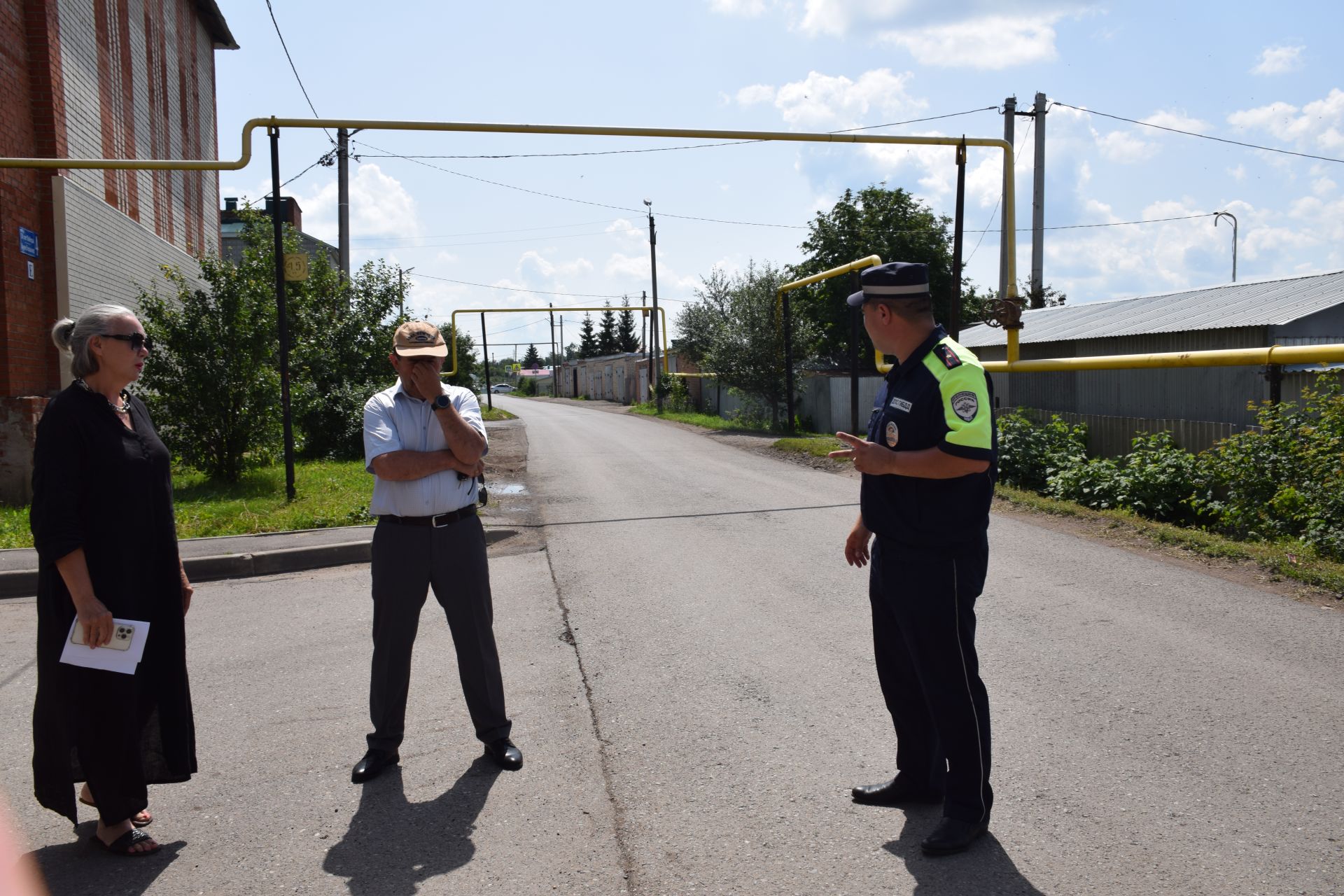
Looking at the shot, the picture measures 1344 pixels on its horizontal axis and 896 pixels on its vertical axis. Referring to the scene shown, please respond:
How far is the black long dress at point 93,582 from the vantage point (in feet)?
11.0

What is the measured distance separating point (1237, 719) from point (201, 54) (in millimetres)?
25602

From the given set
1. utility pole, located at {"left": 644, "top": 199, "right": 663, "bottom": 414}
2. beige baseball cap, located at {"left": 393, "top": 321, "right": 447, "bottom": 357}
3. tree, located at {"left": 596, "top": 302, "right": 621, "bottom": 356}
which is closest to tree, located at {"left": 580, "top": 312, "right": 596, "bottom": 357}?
tree, located at {"left": 596, "top": 302, "right": 621, "bottom": 356}

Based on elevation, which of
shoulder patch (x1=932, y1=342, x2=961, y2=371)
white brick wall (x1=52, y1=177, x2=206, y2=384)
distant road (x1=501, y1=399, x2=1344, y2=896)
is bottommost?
distant road (x1=501, y1=399, x2=1344, y2=896)

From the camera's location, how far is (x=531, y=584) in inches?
313

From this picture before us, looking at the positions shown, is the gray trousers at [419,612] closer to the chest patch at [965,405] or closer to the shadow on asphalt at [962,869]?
the shadow on asphalt at [962,869]

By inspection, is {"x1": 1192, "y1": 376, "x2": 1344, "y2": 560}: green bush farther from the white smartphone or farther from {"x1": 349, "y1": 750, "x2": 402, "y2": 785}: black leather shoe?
the white smartphone

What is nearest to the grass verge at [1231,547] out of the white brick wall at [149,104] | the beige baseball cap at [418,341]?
the beige baseball cap at [418,341]

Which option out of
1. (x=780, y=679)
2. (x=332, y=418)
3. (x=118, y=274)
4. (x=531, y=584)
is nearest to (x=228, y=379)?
(x=118, y=274)

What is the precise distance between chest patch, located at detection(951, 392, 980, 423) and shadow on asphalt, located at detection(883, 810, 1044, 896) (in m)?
1.42

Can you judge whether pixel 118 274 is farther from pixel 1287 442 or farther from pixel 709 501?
pixel 1287 442

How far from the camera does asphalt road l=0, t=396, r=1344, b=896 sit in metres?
3.27

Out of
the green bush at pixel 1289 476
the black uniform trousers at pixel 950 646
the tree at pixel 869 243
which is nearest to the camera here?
the black uniform trousers at pixel 950 646

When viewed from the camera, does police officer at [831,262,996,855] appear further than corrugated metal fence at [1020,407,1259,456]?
No

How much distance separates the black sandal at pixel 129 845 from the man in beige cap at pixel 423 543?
79 cm
